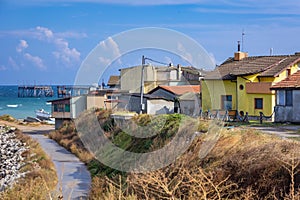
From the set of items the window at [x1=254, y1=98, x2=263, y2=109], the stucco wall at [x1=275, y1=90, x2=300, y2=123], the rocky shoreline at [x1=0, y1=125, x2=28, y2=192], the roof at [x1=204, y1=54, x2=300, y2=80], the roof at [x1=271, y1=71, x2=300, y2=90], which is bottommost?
the rocky shoreline at [x1=0, y1=125, x2=28, y2=192]

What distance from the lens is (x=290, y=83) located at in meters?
21.9

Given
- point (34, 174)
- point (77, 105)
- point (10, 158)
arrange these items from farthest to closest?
1. point (77, 105)
2. point (10, 158)
3. point (34, 174)

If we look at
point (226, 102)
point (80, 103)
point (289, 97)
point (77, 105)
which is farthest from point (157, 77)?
point (289, 97)

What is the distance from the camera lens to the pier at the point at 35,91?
125 meters

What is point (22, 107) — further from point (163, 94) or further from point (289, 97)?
point (289, 97)

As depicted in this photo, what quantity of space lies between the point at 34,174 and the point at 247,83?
1230 cm

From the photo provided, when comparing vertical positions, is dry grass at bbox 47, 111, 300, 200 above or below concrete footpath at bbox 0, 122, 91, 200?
above

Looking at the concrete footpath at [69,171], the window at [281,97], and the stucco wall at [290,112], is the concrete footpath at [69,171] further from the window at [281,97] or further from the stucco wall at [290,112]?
the window at [281,97]

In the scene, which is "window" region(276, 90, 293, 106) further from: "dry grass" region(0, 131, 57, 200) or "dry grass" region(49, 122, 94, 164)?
"dry grass" region(0, 131, 57, 200)

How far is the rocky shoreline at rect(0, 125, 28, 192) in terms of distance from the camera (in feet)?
73.4

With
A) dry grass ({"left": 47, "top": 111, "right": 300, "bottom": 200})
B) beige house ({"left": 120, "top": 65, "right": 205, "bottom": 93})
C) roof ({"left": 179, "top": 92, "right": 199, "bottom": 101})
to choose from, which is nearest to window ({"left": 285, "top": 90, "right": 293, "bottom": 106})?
dry grass ({"left": 47, "top": 111, "right": 300, "bottom": 200})

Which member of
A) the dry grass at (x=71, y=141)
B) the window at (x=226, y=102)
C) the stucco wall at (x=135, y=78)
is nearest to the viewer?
the window at (x=226, y=102)

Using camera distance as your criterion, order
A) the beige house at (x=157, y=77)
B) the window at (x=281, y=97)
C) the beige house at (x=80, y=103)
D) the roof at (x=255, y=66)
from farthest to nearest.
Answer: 1. the beige house at (x=157, y=77)
2. the beige house at (x=80, y=103)
3. the roof at (x=255, y=66)
4. the window at (x=281, y=97)

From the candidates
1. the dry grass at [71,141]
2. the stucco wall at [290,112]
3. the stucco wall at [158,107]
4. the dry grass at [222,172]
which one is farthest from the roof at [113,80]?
the stucco wall at [290,112]
